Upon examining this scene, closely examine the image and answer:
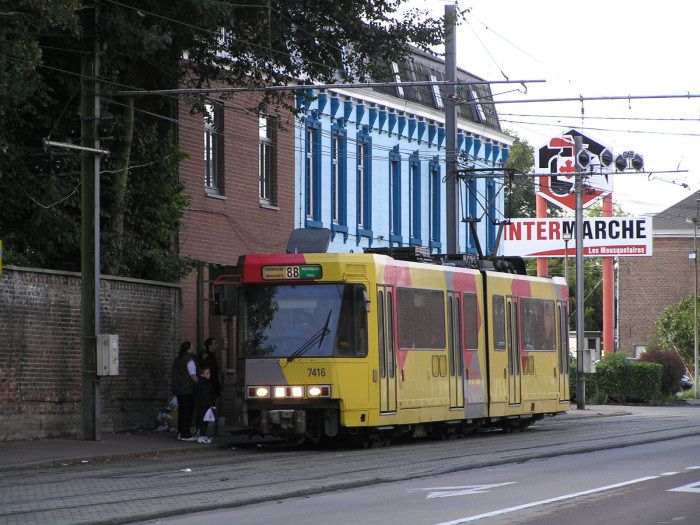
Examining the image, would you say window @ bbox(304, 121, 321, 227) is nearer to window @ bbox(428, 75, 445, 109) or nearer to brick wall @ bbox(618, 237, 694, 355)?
window @ bbox(428, 75, 445, 109)

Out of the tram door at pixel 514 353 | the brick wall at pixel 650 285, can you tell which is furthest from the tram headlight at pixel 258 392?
the brick wall at pixel 650 285

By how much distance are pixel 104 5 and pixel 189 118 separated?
744 cm

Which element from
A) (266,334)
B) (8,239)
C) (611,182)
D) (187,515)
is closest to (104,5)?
(8,239)

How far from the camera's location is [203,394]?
2514 centimetres

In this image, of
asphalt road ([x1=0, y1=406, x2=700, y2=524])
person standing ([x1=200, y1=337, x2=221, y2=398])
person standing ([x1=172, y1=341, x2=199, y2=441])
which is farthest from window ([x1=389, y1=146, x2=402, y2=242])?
person standing ([x1=172, y1=341, x2=199, y2=441])

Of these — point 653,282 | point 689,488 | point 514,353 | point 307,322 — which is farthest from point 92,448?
point 653,282

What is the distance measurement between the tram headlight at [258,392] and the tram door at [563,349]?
10415mm

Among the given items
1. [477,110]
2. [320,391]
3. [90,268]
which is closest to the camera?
[320,391]

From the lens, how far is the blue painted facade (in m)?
38.3

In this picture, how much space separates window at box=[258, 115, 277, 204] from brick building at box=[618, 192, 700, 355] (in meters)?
57.8

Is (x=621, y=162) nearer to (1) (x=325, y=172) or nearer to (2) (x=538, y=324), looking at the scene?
(1) (x=325, y=172)

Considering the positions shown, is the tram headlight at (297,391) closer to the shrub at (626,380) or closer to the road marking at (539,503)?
the road marking at (539,503)

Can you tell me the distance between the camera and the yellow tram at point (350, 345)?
23.3 meters

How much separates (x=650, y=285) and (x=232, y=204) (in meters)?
61.6
